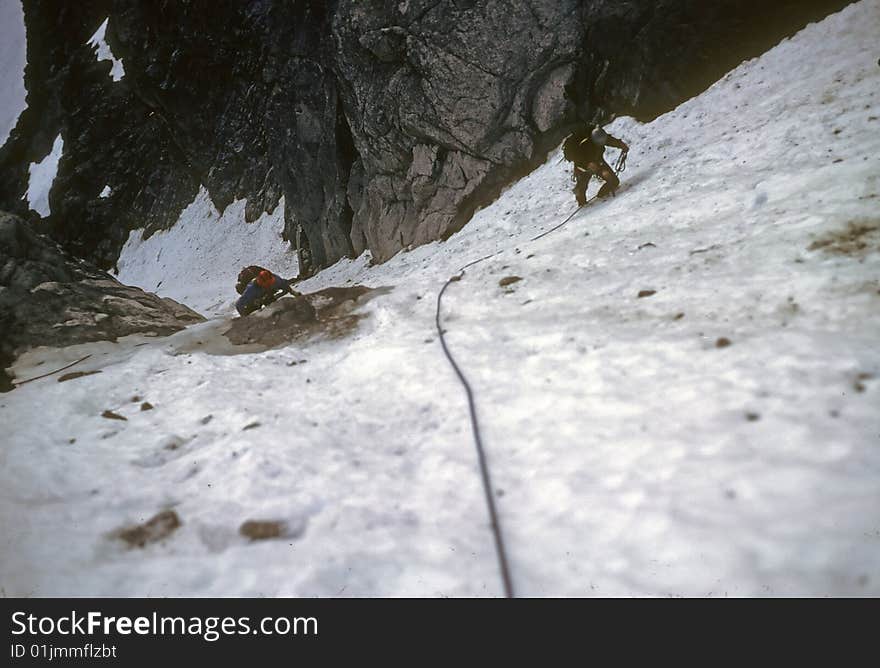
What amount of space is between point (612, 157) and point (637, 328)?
8.58 metres

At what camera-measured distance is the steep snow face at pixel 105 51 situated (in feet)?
127

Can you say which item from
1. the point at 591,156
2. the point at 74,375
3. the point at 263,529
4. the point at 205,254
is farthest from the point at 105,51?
the point at 263,529

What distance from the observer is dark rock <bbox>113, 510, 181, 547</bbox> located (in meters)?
2.79

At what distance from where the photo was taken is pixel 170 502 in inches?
124

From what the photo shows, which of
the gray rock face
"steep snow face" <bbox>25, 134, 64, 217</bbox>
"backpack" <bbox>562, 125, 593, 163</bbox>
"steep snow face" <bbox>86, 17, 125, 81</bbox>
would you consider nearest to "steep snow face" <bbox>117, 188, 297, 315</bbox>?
the gray rock face

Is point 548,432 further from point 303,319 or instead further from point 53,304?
point 53,304

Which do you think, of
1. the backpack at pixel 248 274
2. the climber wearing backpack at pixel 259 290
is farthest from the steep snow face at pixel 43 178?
the climber wearing backpack at pixel 259 290

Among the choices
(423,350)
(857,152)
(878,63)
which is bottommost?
(423,350)

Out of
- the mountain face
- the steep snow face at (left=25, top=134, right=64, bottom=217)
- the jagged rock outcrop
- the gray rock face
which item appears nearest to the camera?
the jagged rock outcrop

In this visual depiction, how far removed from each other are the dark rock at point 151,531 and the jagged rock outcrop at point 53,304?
5.42m

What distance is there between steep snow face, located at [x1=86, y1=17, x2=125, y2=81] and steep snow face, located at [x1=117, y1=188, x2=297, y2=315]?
49.9 ft

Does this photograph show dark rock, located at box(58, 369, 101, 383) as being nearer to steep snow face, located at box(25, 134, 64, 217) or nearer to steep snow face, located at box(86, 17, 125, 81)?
steep snow face, located at box(86, 17, 125, 81)
